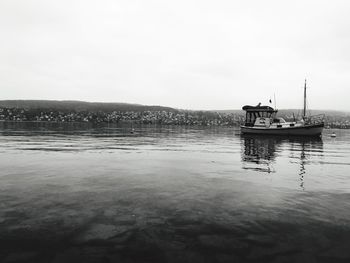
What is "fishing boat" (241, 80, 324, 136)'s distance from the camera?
6103cm

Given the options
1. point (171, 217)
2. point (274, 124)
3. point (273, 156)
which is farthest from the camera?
point (274, 124)

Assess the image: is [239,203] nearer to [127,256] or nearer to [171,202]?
[171,202]

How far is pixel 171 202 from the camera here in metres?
10.8

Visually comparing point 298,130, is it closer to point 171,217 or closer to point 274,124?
point 274,124

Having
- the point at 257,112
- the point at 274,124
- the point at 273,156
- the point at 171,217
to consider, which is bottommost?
the point at 273,156

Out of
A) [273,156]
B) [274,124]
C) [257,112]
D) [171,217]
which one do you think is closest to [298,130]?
[274,124]

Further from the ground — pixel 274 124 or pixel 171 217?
pixel 274 124

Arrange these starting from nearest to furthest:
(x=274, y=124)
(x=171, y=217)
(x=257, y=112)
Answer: (x=171, y=217) → (x=274, y=124) → (x=257, y=112)

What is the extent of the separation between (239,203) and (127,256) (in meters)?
5.57

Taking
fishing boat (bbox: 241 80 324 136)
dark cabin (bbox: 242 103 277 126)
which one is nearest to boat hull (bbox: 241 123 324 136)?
fishing boat (bbox: 241 80 324 136)

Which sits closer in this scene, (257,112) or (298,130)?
(298,130)

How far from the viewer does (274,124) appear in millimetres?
66375

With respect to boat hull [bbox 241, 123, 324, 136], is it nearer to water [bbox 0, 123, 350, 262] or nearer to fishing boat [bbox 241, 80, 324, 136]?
fishing boat [bbox 241, 80, 324, 136]

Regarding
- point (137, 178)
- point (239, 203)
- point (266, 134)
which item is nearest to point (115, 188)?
point (137, 178)
